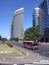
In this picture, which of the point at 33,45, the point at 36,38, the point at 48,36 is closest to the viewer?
the point at 33,45

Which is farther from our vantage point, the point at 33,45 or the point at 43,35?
the point at 43,35

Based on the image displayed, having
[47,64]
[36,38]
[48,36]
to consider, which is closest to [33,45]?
[47,64]

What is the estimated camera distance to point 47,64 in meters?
24.8

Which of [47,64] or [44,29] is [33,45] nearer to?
[47,64]

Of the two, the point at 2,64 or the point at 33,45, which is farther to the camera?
the point at 33,45

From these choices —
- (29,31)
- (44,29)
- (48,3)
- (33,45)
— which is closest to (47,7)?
(48,3)

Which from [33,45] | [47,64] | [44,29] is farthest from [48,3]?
[47,64]

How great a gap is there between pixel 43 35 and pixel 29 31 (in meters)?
30.3

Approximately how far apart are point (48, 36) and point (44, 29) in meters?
11.6

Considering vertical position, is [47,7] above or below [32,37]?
above

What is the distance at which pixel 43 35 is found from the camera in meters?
200

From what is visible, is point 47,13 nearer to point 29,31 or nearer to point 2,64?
point 29,31

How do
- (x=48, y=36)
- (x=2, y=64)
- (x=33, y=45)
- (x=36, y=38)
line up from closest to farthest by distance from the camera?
(x=2, y=64) → (x=33, y=45) → (x=36, y=38) → (x=48, y=36)

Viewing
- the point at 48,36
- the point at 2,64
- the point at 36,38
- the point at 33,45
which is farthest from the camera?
the point at 48,36
